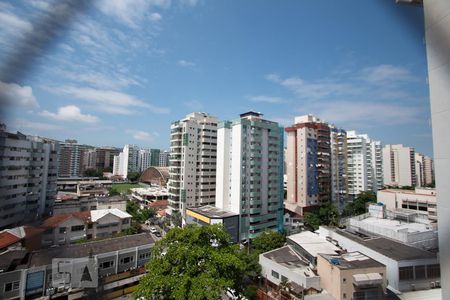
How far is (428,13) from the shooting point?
1902 millimetres

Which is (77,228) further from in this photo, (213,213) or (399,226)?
(399,226)

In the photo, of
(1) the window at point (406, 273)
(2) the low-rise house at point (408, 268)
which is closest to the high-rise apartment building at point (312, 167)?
(2) the low-rise house at point (408, 268)

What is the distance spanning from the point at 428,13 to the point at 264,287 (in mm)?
7261

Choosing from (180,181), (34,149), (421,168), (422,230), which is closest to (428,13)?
(422,230)

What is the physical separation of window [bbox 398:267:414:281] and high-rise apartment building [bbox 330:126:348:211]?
38.8 ft

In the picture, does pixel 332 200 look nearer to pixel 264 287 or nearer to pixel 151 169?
pixel 264 287

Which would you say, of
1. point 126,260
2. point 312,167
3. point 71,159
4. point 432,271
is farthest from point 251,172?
point 71,159

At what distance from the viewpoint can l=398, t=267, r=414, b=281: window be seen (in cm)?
611

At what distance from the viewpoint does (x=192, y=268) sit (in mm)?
4051

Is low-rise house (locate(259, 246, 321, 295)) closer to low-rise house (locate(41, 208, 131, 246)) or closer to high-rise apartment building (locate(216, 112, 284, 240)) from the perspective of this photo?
high-rise apartment building (locate(216, 112, 284, 240))

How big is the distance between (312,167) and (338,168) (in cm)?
308

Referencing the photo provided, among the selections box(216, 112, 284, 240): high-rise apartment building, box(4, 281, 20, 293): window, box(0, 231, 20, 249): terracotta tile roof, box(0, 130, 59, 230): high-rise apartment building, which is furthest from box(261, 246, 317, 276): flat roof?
box(0, 130, 59, 230): high-rise apartment building

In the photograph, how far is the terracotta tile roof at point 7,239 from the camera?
7.24 metres

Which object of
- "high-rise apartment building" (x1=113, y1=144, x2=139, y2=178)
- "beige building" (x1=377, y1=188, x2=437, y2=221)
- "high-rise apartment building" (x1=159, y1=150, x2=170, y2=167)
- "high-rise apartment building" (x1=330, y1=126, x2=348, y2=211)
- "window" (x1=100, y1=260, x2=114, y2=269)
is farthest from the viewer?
"high-rise apartment building" (x1=159, y1=150, x2=170, y2=167)
